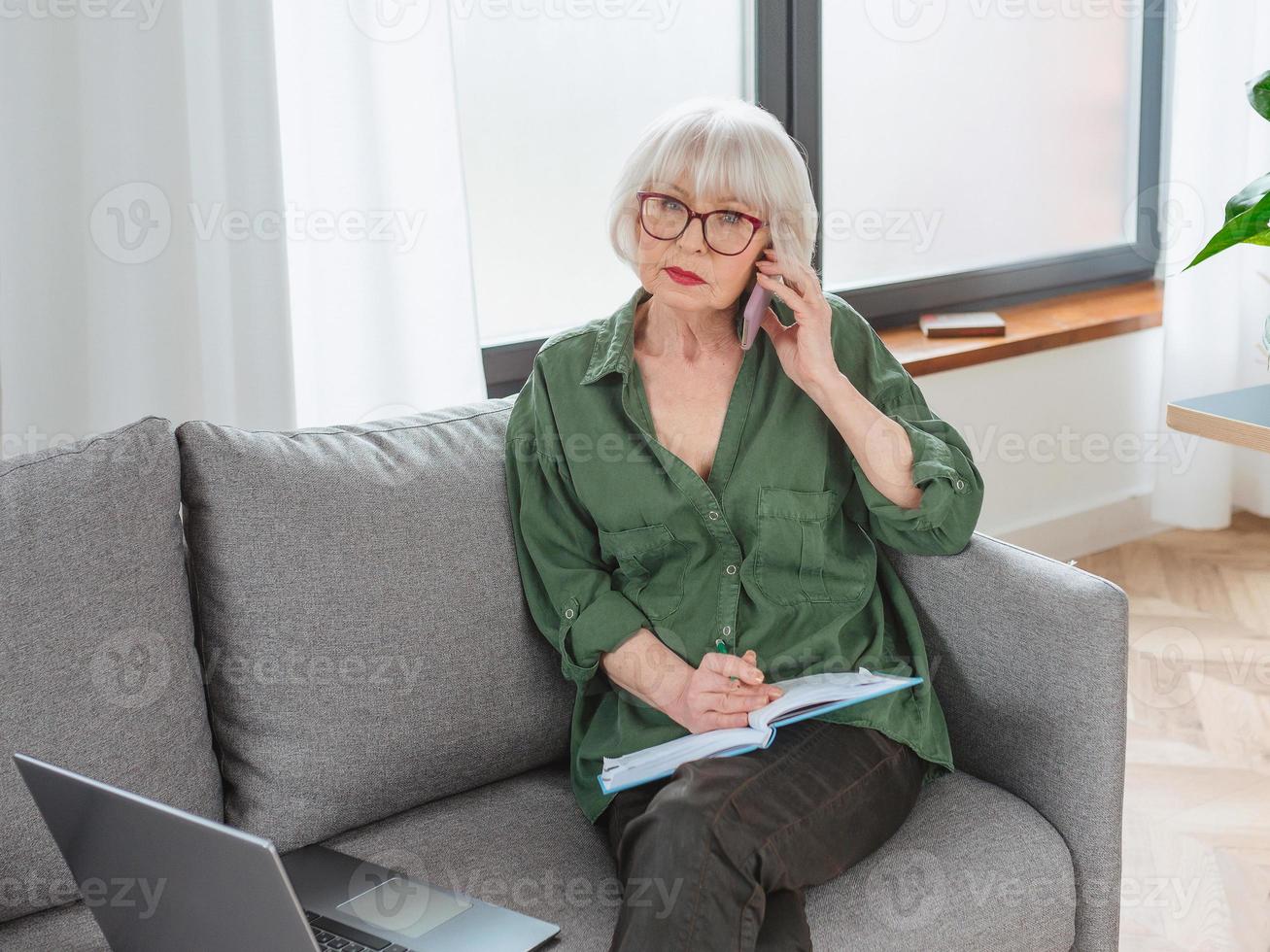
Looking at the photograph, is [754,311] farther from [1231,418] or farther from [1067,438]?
[1067,438]

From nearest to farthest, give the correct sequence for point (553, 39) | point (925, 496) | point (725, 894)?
point (725, 894)
point (925, 496)
point (553, 39)

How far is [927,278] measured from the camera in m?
3.29

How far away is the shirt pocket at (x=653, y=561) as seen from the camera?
5.53ft

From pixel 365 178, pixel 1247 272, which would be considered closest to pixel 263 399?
pixel 365 178

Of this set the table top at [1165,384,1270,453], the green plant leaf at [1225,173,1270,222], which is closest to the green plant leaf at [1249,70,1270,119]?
the green plant leaf at [1225,173,1270,222]

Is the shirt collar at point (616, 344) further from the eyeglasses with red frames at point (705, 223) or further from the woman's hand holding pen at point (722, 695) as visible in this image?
the woman's hand holding pen at point (722, 695)

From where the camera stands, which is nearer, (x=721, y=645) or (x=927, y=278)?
(x=721, y=645)

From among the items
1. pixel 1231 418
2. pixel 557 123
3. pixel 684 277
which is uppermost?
pixel 557 123

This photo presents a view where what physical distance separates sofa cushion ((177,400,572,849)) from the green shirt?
3.1 inches

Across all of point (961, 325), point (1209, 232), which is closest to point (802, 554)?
point (961, 325)

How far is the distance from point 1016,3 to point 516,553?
2318 millimetres

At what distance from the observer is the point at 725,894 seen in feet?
4.50

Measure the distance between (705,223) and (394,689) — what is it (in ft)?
2.21

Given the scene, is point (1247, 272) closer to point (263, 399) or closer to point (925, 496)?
point (925, 496)
